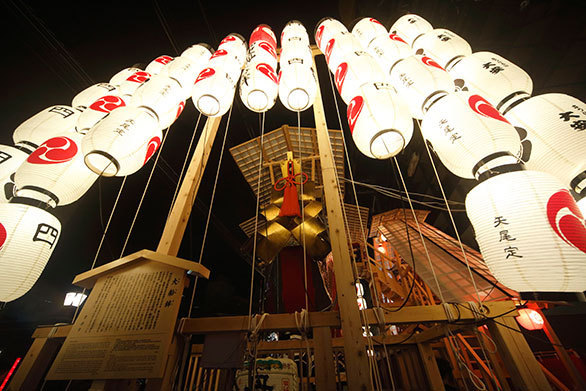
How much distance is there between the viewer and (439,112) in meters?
1.85

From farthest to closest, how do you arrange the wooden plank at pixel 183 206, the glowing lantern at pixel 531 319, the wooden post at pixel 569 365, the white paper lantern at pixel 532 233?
the glowing lantern at pixel 531 319 < the wooden post at pixel 569 365 < the wooden plank at pixel 183 206 < the white paper lantern at pixel 532 233

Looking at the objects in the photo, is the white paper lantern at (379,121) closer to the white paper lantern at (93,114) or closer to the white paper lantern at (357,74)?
the white paper lantern at (357,74)

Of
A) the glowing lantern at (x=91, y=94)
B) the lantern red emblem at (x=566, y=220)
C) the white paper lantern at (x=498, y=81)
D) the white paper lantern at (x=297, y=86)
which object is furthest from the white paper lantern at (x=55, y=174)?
the white paper lantern at (x=498, y=81)

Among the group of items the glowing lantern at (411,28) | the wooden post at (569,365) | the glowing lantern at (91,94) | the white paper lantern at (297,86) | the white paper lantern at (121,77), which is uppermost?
the glowing lantern at (411,28)

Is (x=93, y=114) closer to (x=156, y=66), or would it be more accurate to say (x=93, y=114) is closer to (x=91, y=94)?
(x=91, y=94)

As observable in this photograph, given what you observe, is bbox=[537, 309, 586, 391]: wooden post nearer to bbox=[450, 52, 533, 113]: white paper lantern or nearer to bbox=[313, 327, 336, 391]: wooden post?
bbox=[450, 52, 533, 113]: white paper lantern

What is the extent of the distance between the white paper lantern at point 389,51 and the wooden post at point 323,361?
2.93 meters

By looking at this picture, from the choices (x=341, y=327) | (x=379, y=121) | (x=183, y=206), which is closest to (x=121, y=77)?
(x=183, y=206)

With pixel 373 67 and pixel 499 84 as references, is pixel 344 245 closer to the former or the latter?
pixel 373 67

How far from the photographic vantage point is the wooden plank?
195 centimetres

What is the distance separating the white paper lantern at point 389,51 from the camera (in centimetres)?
263

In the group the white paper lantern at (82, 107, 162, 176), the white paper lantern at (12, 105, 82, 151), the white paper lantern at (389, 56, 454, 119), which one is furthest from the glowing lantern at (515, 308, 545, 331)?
the white paper lantern at (12, 105, 82, 151)

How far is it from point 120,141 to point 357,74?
241cm

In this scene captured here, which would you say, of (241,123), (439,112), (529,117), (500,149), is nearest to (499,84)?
(529,117)
